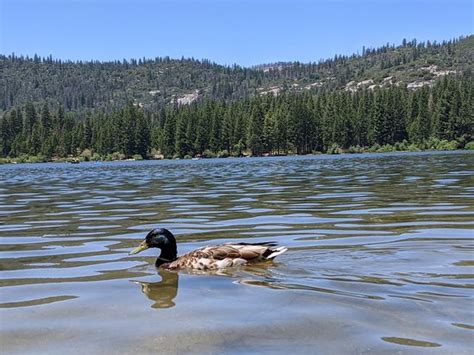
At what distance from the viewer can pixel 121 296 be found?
7.78 meters

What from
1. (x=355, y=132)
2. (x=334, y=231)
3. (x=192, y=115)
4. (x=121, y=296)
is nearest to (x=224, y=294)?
(x=121, y=296)

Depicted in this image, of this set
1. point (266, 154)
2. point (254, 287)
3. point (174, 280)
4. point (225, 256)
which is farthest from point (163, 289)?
point (266, 154)

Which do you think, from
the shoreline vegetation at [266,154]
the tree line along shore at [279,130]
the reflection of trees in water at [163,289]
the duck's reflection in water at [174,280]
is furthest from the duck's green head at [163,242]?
the tree line along shore at [279,130]

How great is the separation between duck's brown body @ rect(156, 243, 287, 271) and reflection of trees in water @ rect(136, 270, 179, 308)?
0.35 metres

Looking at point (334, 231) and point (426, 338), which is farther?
point (334, 231)

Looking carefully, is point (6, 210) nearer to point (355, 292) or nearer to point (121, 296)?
point (121, 296)

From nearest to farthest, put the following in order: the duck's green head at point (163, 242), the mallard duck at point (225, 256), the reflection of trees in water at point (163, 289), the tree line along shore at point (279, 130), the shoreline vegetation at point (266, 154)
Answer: the reflection of trees in water at point (163, 289)
the mallard duck at point (225, 256)
the duck's green head at point (163, 242)
the shoreline vegetation at point (266, 154)
the tree line along shore at point (279, 130)

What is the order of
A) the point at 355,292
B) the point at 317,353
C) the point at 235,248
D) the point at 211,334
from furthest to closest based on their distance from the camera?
the point at 235,248 < the point at 355,292 < the point at 211,334 < the point at 317,353

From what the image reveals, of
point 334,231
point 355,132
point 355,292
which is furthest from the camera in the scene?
point 355,132

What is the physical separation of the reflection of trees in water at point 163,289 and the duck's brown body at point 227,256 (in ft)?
1.15

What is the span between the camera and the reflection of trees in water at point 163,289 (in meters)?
7.43

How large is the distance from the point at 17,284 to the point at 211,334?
4131 mm

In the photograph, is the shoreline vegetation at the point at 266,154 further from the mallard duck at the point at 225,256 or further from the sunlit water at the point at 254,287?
the mallard duck at the point at 225,256

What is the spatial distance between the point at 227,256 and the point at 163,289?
1524 mm
